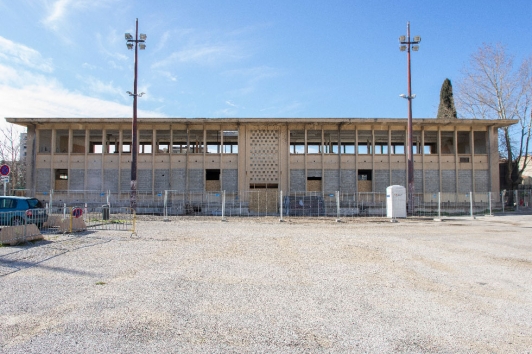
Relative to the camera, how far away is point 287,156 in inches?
1159

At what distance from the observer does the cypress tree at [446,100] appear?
38906mm

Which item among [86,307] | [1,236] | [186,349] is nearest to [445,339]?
[186,349]

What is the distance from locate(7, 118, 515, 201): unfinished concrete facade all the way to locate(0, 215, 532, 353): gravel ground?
19474 mm

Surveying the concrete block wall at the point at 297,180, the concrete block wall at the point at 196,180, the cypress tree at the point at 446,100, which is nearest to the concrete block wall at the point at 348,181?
the concrete block wall at the point at 297,180

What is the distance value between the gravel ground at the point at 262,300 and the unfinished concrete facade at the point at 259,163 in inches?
767

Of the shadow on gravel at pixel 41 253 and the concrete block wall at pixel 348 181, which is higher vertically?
the concrete block wall at pixel 348 181

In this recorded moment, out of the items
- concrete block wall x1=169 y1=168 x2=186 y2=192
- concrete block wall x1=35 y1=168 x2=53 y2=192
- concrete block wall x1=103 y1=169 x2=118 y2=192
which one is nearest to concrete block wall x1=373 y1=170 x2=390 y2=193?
concrete block wall x1=169 y1=168 x2=186 y2=192

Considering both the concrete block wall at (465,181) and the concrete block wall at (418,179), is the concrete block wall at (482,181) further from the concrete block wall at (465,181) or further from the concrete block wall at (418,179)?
the concrete block wall at (418,179)

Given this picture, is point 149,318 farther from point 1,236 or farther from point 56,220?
point 56,220

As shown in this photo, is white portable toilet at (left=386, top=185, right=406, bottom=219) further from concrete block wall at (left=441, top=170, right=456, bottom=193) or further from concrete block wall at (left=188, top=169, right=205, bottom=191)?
concrete block wall at (left=188, top=169, right=205, bottom=191)

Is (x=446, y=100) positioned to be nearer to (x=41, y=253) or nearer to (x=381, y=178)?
(x=381, y=178)

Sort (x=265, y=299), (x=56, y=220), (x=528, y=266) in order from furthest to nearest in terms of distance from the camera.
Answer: (x=56, y=220) → (x=528, y=266) → (x=265, y=299)

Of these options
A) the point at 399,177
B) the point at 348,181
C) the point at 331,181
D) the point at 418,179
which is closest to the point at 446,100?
the point at 418,179

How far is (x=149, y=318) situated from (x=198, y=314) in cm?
62
